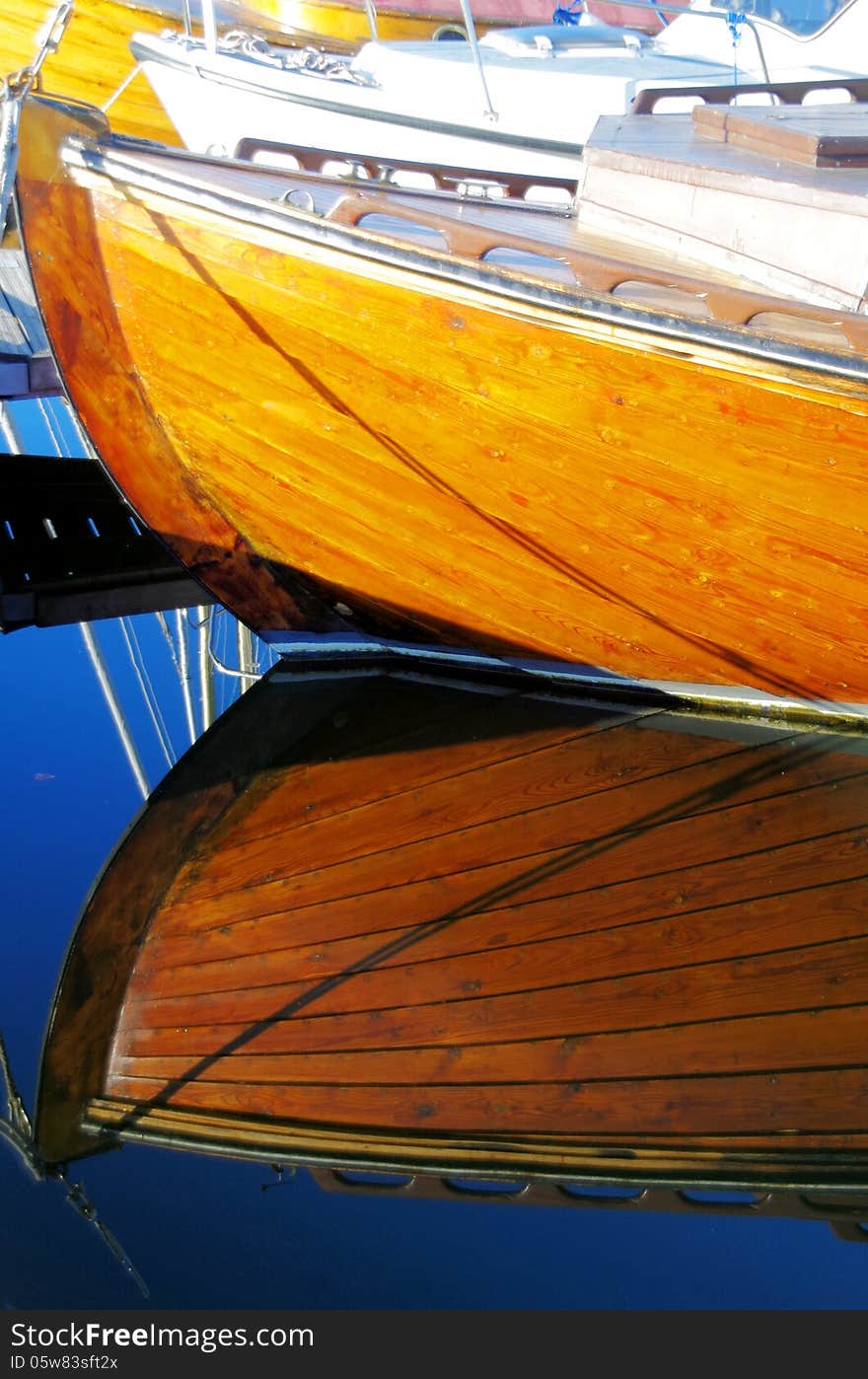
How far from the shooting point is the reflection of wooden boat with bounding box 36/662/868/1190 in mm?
2957

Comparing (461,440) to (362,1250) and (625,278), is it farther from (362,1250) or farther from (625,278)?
(362,1250)

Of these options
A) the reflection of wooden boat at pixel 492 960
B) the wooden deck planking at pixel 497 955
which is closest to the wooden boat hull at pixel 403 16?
the reflection of wooden boat at pixel 492 960

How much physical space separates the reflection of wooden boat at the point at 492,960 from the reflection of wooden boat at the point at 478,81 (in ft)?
11.5

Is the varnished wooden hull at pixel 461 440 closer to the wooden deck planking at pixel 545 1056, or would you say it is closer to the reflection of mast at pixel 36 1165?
the wooden deck planking at pixel 545 1056

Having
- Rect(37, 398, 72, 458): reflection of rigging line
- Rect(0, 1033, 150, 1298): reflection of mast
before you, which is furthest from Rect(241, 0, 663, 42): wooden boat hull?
Rect(0, 1033, 150, 1298): reflection of mast

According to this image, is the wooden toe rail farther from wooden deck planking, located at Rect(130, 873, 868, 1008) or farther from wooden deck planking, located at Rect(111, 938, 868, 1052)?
wooden deck planking, located at Rect(111, 938, 868, 1052)

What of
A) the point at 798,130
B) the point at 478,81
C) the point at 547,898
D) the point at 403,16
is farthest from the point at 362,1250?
the point at 403,16

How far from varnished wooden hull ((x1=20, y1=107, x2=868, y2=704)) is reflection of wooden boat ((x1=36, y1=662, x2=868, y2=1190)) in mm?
430

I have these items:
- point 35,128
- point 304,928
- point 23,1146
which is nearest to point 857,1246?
point 304,928

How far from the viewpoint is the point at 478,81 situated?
21.9 feet

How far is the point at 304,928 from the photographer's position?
3.56m

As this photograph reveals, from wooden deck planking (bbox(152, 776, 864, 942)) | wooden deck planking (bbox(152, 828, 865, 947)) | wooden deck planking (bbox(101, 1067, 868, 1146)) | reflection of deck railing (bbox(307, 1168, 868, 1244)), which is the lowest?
reflection of deck railing (bbox(307, 1168, 868, 1244))

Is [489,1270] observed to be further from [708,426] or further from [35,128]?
[35,128]

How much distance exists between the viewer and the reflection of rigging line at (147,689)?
4703 millimetres
